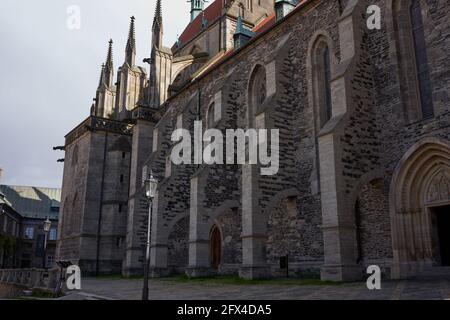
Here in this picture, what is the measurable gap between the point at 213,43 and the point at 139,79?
7265 millimetres

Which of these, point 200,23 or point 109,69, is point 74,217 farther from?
point 200,23

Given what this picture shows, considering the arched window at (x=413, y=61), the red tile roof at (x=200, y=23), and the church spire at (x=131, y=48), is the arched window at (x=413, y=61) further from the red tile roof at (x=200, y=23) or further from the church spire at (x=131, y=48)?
the red tile roof at (x=200, y=23)

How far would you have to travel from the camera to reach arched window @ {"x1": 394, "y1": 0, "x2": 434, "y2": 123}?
1531 centimetres

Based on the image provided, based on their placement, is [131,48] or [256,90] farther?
[131,48]

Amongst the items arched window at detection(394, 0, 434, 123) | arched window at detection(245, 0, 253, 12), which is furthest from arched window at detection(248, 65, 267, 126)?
arched window at detection(245, 0, 253, 12)

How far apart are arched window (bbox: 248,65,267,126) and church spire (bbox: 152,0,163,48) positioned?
50.0 feet

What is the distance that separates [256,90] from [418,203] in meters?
11.0

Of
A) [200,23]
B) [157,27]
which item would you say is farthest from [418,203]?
[200,23]

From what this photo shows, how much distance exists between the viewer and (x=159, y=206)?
83.8ft

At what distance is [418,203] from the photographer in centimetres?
1500

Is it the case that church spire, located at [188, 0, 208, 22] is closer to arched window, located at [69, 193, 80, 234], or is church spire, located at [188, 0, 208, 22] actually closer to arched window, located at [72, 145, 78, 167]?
arched window, located at [72, 145, 78, 167]

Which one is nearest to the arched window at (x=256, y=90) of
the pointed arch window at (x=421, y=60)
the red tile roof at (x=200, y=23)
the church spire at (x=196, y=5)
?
the pointed arch window at (x=421, y=60)

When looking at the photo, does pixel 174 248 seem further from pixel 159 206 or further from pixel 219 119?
pixel 219 119

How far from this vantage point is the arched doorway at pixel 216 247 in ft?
82.1
